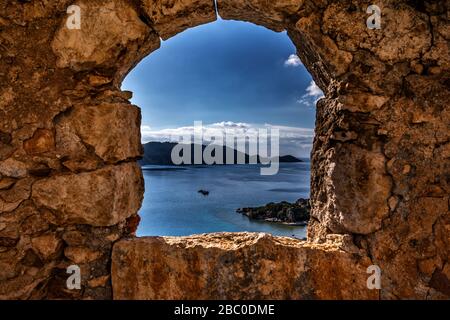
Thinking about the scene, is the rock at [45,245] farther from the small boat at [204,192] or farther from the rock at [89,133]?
the small boat at [204,192]

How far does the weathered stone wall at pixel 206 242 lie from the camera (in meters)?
1.55

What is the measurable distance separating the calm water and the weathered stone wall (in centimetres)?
77

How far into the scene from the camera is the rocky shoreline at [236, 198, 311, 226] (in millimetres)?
4566

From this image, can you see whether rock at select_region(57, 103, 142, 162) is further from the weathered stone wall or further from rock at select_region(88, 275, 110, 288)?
rock at select_region(88, 275, 110, 288)

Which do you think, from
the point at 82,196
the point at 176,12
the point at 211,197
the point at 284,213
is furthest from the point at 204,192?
the point at 176,12

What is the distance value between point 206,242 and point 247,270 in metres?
0.27

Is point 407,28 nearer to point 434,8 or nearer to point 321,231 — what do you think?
point 434,8

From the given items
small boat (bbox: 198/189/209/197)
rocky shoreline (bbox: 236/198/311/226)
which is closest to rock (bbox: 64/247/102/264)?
rocky shoreline (bbox: 236/198/311/226)

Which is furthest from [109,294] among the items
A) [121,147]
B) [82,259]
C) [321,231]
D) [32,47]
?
[32,47]

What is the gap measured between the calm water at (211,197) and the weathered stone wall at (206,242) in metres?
0.77

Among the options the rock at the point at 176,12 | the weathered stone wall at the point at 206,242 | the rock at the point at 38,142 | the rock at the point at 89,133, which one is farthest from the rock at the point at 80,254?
the rock at the point at 176,12

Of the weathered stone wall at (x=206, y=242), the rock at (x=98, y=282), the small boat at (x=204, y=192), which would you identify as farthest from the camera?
the small boat at (x=204, y=192)

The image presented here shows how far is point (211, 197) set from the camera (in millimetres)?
8266

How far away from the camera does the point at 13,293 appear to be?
5.13 feet
